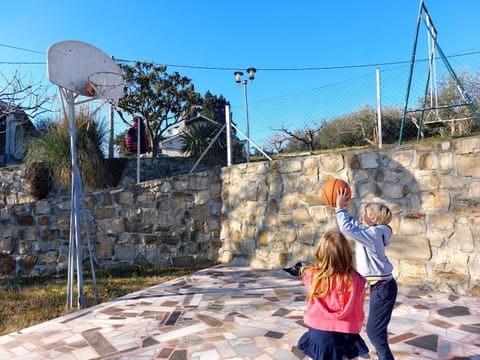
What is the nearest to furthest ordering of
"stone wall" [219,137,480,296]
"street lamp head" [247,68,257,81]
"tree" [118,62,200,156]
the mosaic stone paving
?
the mosaic stone paving < "stone wall" [219,137,480,296] < "street lamp head" [247,68,257,81] < "tree" [118,62,200,156]

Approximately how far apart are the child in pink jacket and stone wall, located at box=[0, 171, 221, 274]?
4.20 metres

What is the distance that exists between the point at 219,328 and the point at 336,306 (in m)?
1.51

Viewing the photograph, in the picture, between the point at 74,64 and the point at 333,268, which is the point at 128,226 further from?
the point at 333,268

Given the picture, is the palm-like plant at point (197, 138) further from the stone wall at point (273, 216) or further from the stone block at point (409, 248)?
the stone block at point (409, 248)

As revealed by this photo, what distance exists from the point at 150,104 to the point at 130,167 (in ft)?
34.5

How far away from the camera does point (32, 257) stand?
19.1 ft

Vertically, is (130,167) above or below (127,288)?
above

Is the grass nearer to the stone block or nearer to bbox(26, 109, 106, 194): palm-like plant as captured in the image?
bbox(26, 109, 106, 194): palm-like plant

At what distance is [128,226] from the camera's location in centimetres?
590

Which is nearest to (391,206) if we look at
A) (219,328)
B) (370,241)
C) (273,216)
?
(273,216)

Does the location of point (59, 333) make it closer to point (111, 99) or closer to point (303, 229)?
point (111, 99)

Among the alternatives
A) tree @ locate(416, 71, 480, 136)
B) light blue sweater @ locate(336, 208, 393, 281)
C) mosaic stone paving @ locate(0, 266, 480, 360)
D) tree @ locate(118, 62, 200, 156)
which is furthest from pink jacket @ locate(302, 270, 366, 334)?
tree @ locate(118, 62, 200, 156)

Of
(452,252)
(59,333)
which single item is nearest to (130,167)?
(59,333)

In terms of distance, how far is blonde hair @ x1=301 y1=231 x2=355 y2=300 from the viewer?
68.7 inches
